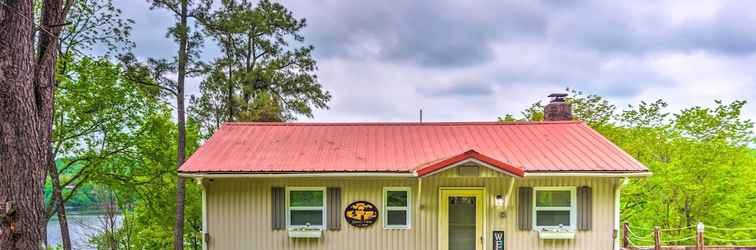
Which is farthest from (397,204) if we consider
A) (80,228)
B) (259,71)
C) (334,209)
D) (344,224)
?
(80,228)

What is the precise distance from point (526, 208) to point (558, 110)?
356cm

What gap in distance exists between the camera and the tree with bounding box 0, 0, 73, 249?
12.8ft

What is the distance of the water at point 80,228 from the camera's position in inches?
738

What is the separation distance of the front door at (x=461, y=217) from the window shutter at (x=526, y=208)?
0.74m

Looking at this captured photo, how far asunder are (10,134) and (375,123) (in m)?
6.82

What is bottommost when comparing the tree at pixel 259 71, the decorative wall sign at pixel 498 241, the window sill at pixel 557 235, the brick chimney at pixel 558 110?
the decorative wall sign at pixel 498 241

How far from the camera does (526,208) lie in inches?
290

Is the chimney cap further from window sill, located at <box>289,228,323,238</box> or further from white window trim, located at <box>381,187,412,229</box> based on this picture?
window sill, located at <box>289,228,323,238</box>

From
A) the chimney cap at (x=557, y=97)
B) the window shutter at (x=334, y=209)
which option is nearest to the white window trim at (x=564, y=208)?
the chimney cap at (x=557, y=97)

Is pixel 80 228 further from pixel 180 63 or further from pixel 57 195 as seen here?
pixel 180 63

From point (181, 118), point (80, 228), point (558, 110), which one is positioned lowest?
point (80, 228)

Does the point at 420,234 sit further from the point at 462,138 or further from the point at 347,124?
the point at 347,124

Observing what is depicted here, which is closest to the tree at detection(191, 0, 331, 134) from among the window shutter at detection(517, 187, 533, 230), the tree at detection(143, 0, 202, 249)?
the tree at detection(143, 0, 202, 249)

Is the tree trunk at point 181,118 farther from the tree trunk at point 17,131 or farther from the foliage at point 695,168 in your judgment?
the foliage at point 695,168
